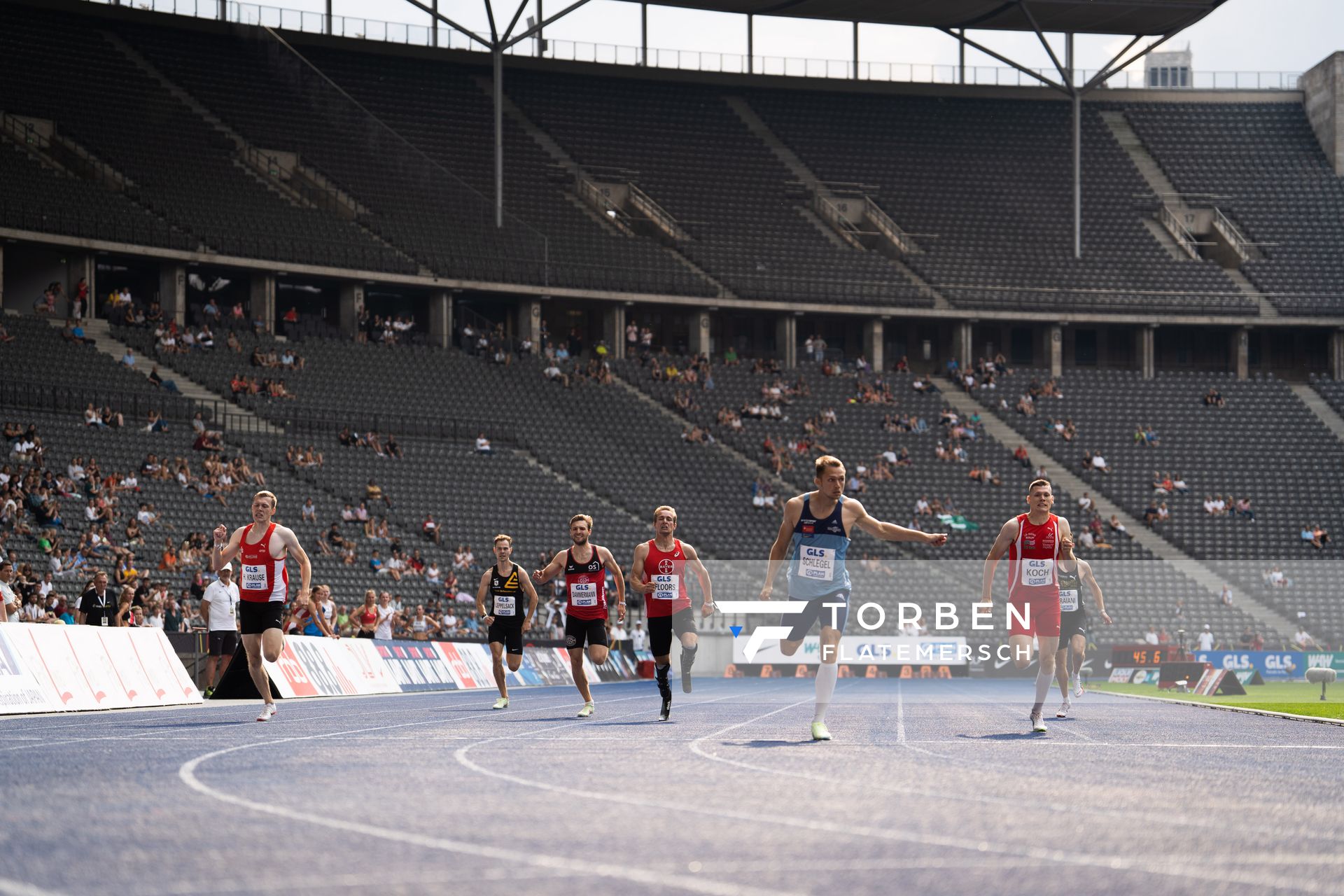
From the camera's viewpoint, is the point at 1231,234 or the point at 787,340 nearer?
the point at 787,340

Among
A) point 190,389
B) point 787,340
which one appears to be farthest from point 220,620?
point 787,340

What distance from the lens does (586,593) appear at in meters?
17.5

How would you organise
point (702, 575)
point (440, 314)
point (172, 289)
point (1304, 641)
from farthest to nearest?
point (440, 314) → point (172, 289) → point (1304, 641) → point (702, 575)

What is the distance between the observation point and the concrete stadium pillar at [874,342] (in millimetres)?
62344

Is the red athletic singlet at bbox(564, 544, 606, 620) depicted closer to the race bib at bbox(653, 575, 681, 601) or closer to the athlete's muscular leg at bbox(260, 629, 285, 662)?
the race bib at bbox(653, 575, 681, 601)

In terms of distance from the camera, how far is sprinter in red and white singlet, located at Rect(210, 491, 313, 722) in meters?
16.3

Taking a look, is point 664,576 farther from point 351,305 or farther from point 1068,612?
point 351,305

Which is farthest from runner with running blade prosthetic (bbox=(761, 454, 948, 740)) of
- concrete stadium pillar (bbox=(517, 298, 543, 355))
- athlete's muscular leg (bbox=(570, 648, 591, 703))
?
concrete stadium pillar (bbox=(517, 298, 543, 355))

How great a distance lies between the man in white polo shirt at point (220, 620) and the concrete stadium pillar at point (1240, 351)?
1928 inches

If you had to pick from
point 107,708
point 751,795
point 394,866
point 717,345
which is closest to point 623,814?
point 751,795

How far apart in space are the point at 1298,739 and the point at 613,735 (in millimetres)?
6442

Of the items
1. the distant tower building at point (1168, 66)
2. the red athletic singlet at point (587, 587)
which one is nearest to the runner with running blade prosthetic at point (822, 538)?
the red athletic singlet at point (587, 587)

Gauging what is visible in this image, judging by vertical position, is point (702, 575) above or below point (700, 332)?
below

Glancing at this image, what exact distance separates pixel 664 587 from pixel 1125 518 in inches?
1490
